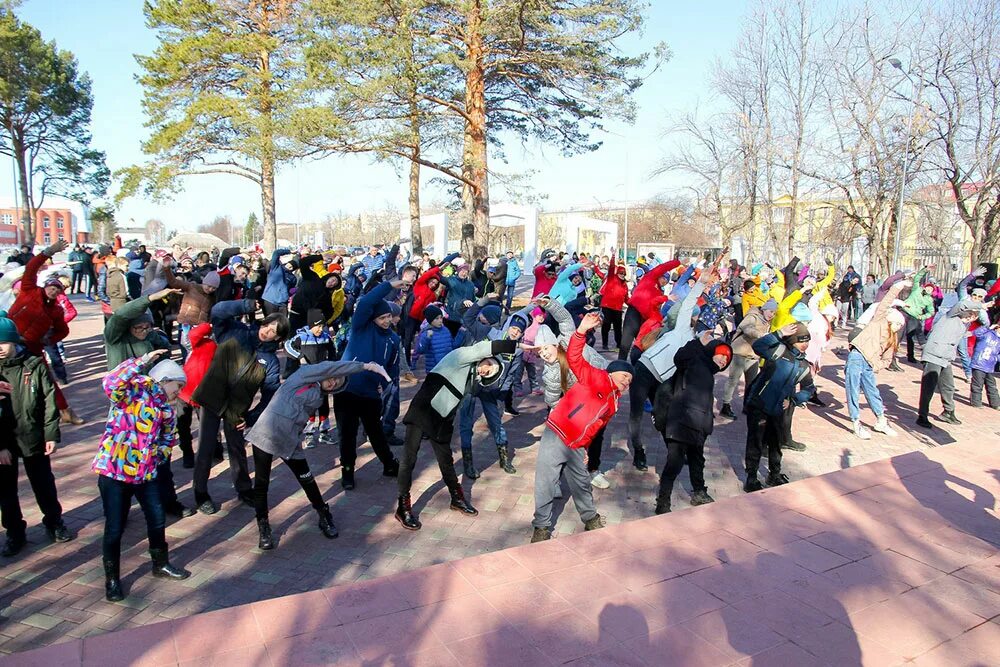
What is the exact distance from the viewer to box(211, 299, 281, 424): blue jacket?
5660mm

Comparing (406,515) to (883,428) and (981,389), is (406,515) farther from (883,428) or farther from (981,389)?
(981,389)

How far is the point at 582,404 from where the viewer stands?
4691mm

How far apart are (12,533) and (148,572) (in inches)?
42.6

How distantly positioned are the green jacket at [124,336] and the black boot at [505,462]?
3.55 meters

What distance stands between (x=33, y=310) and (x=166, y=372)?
13.3 feet

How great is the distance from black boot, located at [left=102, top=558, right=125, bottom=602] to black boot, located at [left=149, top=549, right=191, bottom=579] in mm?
258

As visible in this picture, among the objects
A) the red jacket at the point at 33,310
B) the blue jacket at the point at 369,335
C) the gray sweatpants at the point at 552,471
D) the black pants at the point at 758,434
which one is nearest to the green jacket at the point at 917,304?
the black pants at the point at 758,434

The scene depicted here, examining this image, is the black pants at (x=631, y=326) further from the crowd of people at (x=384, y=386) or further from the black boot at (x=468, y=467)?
the black boot at (x=468, y=467)

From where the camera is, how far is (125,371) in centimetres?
398

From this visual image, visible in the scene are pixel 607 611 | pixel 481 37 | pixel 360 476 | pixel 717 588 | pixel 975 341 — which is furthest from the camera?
pixel 481 37

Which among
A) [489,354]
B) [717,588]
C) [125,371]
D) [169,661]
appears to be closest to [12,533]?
[125,371]

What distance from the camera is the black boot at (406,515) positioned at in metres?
5.18

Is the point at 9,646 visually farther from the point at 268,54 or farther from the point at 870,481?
the point at 268,54

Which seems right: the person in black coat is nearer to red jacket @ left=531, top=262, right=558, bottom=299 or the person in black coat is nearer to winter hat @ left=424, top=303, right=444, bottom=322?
winter hat @ left=424, top=303, right=444, bottom=322
